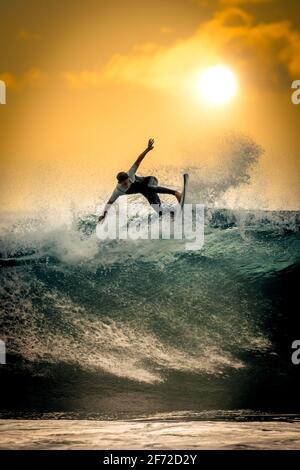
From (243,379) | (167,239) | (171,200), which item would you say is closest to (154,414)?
(243,379)

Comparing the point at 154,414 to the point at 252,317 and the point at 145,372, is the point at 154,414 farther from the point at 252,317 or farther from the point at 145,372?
the point at 252,317

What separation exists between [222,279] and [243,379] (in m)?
2.51

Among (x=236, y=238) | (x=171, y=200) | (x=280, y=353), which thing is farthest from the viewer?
(x=171, y=200)

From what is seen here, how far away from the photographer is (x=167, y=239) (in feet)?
34.5

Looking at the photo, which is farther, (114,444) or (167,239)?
(167,239)

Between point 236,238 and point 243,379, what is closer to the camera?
point 243,379

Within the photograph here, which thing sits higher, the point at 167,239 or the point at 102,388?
the point at 167,239

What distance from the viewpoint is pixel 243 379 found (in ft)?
22.2

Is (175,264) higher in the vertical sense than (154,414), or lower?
higher

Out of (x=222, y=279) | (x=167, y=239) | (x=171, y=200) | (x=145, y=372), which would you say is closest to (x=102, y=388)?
(x=145, y=372)

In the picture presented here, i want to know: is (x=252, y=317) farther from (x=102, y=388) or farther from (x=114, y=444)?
(x=114, y=444)

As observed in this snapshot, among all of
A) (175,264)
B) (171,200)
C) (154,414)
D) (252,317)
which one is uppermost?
(171,200)

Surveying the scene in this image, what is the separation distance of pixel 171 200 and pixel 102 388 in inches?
219
